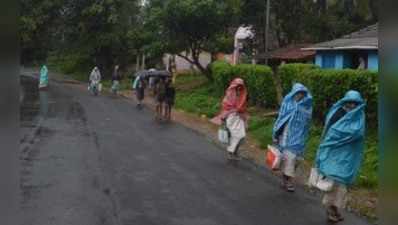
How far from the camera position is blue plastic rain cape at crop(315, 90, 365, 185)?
7699 millimetres

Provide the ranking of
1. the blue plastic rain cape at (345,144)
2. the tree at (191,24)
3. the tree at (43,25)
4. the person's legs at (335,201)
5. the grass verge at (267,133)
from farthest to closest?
the tree at (43,25) < the tree at (191,24) < the grass verge at (267,133) < the person's legs at (335,201) < the blue plastic rain cape at (345,144)

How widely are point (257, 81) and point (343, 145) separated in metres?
16.5

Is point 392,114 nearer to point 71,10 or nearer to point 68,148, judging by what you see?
point 68,148

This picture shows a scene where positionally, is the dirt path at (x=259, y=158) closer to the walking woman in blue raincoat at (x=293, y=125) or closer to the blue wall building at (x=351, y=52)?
the walking woman in blue raincoat at (x=293, y=125)

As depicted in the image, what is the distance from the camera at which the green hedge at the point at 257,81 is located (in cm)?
2317

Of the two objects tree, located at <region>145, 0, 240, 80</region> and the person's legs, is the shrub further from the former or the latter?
tree, located at <region>145, 0, 240, 80</region>

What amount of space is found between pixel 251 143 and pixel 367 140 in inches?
146

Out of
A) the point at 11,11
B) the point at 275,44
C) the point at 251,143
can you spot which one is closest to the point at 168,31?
the point at 275,44

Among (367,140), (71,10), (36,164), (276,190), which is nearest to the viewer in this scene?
(276,190)

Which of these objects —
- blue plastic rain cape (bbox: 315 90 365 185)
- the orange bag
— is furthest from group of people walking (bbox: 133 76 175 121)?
blue plastic rain cape (bbox: 315 90 365 185)

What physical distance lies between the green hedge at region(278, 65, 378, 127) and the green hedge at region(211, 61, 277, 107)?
11.3 ft

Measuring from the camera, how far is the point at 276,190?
33.8ft

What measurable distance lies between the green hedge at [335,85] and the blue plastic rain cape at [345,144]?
6691mm

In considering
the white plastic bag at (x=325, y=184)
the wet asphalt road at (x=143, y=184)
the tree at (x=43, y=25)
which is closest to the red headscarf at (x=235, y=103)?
the wet asphalt road at (x=143, y=184)
